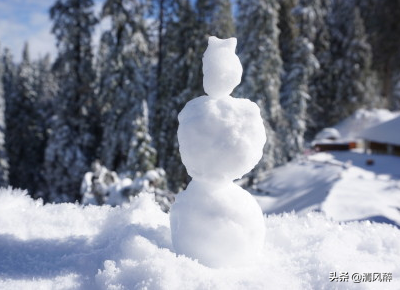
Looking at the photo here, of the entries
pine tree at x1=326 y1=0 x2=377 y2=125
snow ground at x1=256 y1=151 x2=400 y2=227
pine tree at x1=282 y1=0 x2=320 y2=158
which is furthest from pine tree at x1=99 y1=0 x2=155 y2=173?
pine tree at x1=326 y1=0 x2=377 y2=125

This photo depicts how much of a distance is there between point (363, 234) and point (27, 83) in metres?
30.3

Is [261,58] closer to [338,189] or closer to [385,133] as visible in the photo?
[338,189]

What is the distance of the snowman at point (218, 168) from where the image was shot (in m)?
3.15

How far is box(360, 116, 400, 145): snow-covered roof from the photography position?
2237cm

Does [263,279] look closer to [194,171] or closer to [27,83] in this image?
[194,171]

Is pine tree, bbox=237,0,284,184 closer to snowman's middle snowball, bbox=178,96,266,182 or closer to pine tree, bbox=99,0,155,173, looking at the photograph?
pine tree, bbox=99,0,155,173

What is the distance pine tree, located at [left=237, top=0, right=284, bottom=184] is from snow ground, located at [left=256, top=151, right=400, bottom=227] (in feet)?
4.85

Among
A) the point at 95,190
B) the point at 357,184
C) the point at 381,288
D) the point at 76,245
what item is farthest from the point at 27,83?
the point at 381,288

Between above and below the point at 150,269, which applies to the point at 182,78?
above

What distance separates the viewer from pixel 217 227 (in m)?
3.19

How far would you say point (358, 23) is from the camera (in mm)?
30406

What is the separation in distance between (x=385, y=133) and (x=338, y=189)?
1316 cm

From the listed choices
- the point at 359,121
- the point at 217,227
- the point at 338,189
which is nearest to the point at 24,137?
the point at 338,189

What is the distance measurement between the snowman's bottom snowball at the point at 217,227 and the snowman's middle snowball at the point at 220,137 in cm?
18
